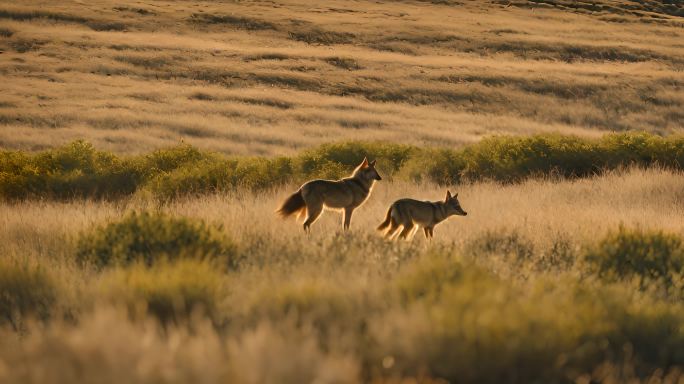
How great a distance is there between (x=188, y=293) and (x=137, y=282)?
409mm

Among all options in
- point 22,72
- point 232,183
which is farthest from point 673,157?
point 22,72

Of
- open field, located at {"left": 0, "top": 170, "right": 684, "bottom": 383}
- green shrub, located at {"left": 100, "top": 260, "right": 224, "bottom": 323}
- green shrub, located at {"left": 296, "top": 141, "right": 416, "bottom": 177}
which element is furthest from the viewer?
green shrub, located at {"left": 296, "top": 141, "right": 416, "bottom": 177}

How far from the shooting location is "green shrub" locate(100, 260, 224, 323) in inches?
275

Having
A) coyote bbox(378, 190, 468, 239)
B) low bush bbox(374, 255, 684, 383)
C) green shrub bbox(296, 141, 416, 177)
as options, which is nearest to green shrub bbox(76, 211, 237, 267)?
low bush bbox(374, 255, 684, 383)

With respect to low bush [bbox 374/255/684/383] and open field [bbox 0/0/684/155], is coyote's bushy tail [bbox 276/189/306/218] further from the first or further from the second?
open field [bbox 0/0/684/155]

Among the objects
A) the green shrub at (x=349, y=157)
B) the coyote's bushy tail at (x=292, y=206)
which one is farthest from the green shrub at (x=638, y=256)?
the green shrub at (x=349, y=157)

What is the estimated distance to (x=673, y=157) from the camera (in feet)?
72.7

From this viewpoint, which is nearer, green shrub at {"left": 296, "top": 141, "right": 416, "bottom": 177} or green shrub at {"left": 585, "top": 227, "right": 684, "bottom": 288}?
green shrub at {"left": 585, "top": 227, "right": 684, "bottom": 288}

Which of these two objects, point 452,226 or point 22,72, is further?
Result: point 22,72

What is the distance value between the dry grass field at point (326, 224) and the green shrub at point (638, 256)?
30 millimetres

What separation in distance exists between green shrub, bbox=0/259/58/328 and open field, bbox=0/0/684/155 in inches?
830

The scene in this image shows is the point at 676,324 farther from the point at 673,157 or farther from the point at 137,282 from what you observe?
the point at 673,157

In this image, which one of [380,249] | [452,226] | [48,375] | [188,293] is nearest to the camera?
[48,375]

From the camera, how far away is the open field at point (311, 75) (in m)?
35.3
